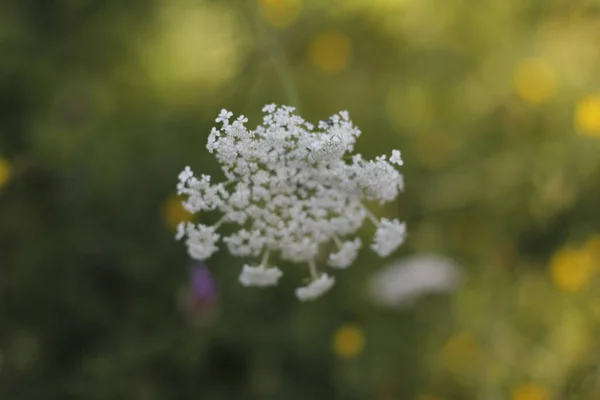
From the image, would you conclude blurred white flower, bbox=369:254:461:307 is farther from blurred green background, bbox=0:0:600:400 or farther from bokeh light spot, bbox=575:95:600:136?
bokeh light spot, bbox=575:95:600:136

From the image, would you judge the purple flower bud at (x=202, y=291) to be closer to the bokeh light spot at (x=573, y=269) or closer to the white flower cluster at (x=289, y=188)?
the white flower cluster at (x=289, y=188)

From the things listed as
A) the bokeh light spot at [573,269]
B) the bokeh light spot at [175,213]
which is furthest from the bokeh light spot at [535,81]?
the bokeh light spot at [175,213]

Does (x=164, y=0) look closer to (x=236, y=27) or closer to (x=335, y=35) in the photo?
(x=236, y=27)

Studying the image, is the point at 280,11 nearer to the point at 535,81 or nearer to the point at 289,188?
the point at 535,81

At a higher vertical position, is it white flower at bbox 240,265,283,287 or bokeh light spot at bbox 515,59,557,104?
bokeh light spot at bbox 515,59,557,104

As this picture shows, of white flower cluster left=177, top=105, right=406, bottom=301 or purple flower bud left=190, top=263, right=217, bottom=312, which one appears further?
purple flower bud left=190, top=263, right=217, bottom=312

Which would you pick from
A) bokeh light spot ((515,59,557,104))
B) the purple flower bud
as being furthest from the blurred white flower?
bokeh light spot ((515,59,557,104))

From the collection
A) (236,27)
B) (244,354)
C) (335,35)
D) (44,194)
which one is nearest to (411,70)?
(335,35)

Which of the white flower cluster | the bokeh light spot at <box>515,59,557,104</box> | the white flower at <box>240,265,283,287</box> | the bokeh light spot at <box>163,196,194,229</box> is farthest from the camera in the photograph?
the bokeh light spot at <box>515,59,557,104</box>
